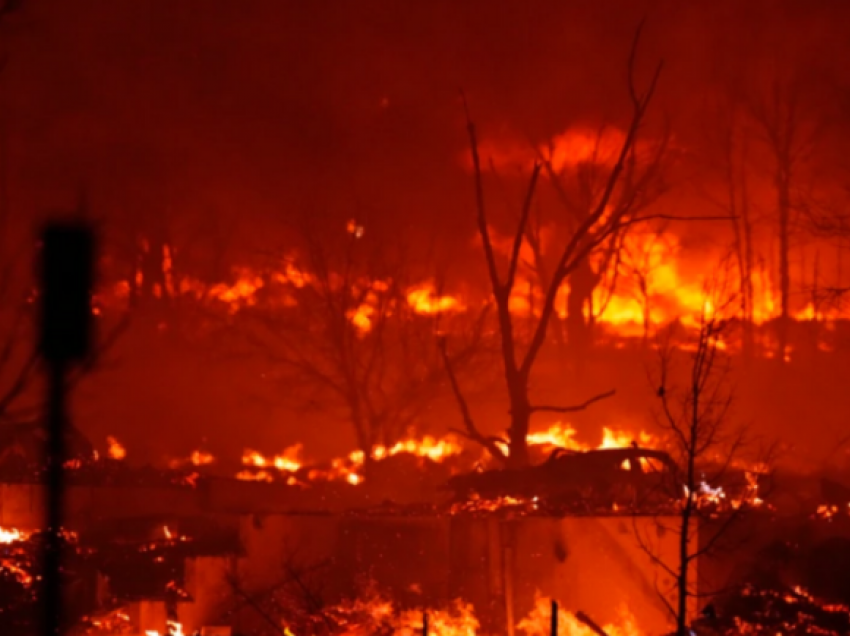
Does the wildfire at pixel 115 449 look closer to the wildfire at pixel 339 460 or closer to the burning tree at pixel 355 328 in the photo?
the wildfire at pixel 339 460

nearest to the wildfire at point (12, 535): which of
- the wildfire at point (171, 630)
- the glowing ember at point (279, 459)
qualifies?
the wildfire at point (171, 630)

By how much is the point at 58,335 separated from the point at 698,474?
10158 mm

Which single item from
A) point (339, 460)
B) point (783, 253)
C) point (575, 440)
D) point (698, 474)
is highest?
point (783, 253)

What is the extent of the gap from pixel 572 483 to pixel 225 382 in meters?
12.3

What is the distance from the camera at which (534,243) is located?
26.2 meters

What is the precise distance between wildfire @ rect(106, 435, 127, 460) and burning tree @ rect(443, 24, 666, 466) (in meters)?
7.40

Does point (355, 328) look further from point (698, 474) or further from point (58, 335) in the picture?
point (698, 474)

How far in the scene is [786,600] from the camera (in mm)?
11297

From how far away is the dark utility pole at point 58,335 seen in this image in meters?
11.9

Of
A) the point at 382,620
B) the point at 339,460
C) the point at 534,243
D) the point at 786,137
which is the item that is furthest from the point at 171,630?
the point at 786,137

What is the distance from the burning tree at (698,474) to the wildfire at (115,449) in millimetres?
11342

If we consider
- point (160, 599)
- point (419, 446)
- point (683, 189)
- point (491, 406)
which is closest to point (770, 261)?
point (683, 189)

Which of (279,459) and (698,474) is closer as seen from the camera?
(698,474)

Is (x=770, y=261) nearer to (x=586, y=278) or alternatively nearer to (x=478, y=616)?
(x=586, y=278)
